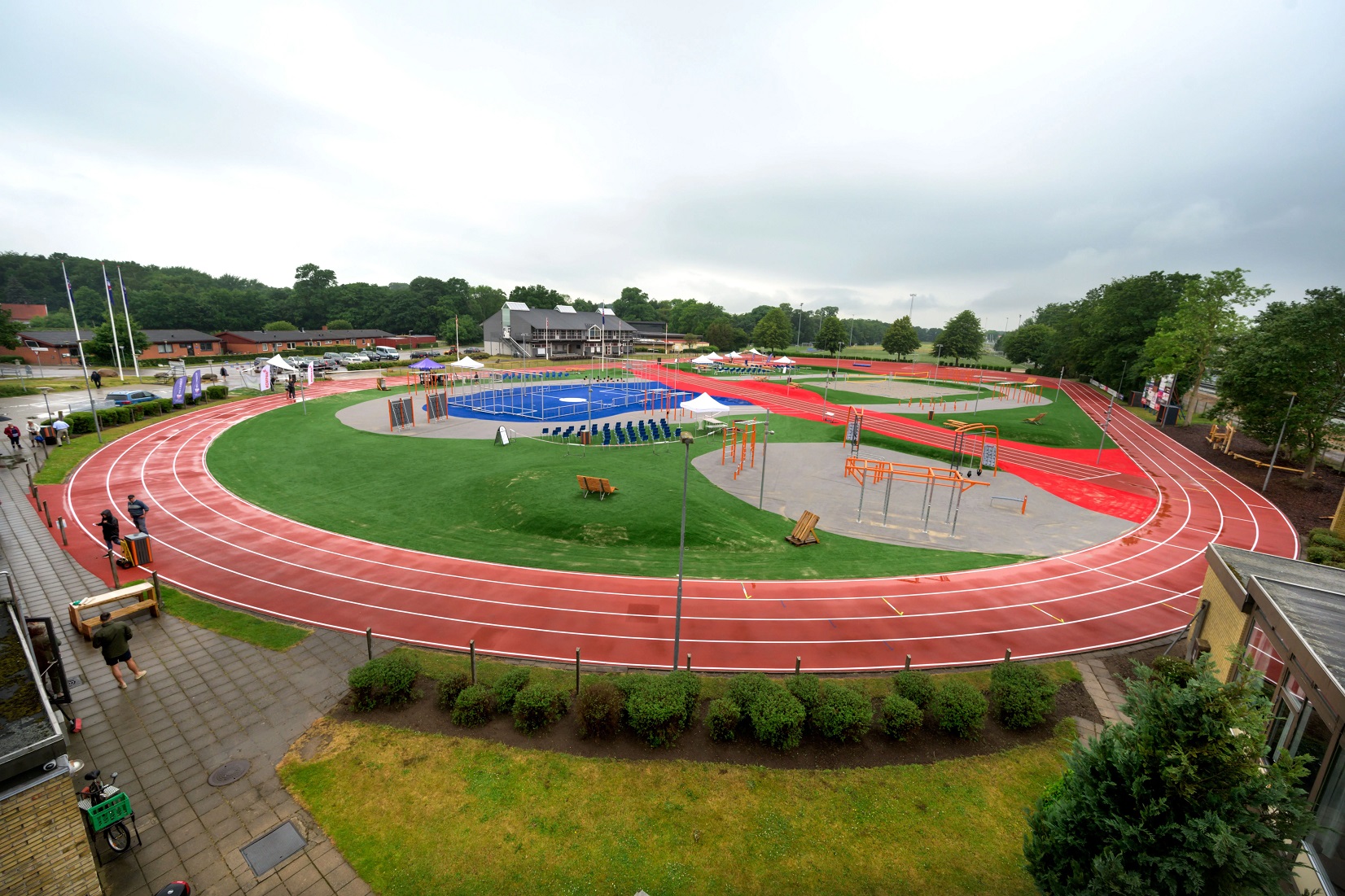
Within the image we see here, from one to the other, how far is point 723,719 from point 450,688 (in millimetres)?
5282

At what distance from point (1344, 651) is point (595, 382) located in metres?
Answer: 54.5

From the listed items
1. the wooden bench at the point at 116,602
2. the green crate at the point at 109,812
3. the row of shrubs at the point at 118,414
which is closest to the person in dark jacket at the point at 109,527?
the wooden bench at the point at 116,602

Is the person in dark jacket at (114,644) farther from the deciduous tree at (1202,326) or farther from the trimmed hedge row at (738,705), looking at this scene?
the deciduous tree at (1202,326)

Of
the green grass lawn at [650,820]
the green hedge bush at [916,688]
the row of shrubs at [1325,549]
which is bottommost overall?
the green grass lawn at [650,820]

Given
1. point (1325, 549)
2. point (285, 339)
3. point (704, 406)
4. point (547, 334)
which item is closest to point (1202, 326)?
point (1325, 549)

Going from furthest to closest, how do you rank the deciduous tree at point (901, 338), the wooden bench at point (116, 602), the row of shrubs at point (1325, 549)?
the deciduous tree at point (901, 338) < the row of shrubs at point (1325, 549) < the wooden bench at point (116, 602)

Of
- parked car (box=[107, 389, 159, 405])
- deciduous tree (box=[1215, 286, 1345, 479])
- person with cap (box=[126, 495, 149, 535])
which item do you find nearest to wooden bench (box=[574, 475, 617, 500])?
person with cap (box=[126, 495, 149, 535])

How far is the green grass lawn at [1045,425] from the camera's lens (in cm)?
3712

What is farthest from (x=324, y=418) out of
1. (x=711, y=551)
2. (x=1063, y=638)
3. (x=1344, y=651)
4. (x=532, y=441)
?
(x=1344, y=651)

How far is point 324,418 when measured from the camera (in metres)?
35.9

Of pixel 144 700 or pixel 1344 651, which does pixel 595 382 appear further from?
pixel 1344 651

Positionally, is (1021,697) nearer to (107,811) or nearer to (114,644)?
(107,811)

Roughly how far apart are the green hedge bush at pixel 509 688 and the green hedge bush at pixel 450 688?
70cm

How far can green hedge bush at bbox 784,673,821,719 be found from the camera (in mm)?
9602
